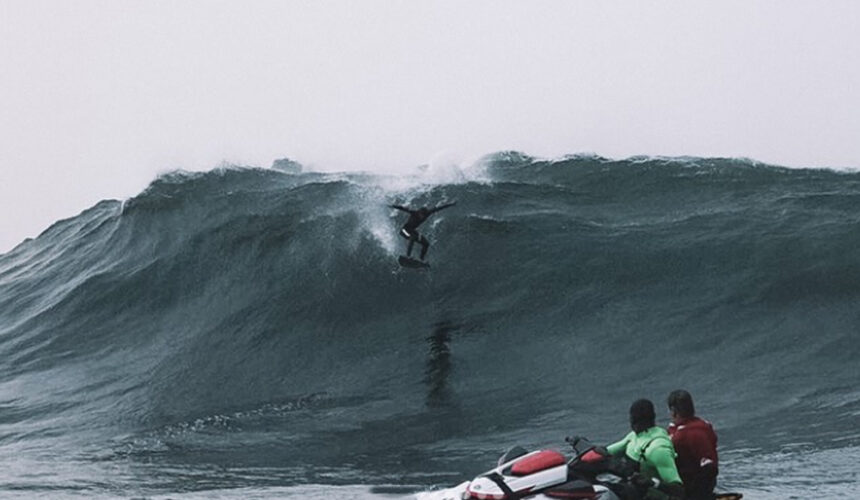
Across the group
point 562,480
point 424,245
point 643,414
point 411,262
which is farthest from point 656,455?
point 424,245

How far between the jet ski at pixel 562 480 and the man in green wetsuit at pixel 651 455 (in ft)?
0.22

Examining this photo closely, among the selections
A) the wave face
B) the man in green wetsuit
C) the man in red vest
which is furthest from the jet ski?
the wave face

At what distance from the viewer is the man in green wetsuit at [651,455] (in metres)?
9.66

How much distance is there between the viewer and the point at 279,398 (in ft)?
69.7

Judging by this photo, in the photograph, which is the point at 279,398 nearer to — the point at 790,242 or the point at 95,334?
the point at 95,334

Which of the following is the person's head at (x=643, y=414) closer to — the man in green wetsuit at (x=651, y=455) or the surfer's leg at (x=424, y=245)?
the man in green wetsuit at (x=651, y=455)

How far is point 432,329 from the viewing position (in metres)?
23.4

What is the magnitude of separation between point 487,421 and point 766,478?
6.03 metres

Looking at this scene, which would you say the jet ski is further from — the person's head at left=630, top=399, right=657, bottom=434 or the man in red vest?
the man in red vest

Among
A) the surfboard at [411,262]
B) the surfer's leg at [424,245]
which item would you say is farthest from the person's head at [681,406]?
the surfer's leg at [424,245]

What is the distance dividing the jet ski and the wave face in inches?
155

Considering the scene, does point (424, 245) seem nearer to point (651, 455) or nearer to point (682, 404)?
point (682, 404)

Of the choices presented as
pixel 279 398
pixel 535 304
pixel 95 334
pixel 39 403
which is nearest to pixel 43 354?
pixel 95 334

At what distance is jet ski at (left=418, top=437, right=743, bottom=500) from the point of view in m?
9.78
